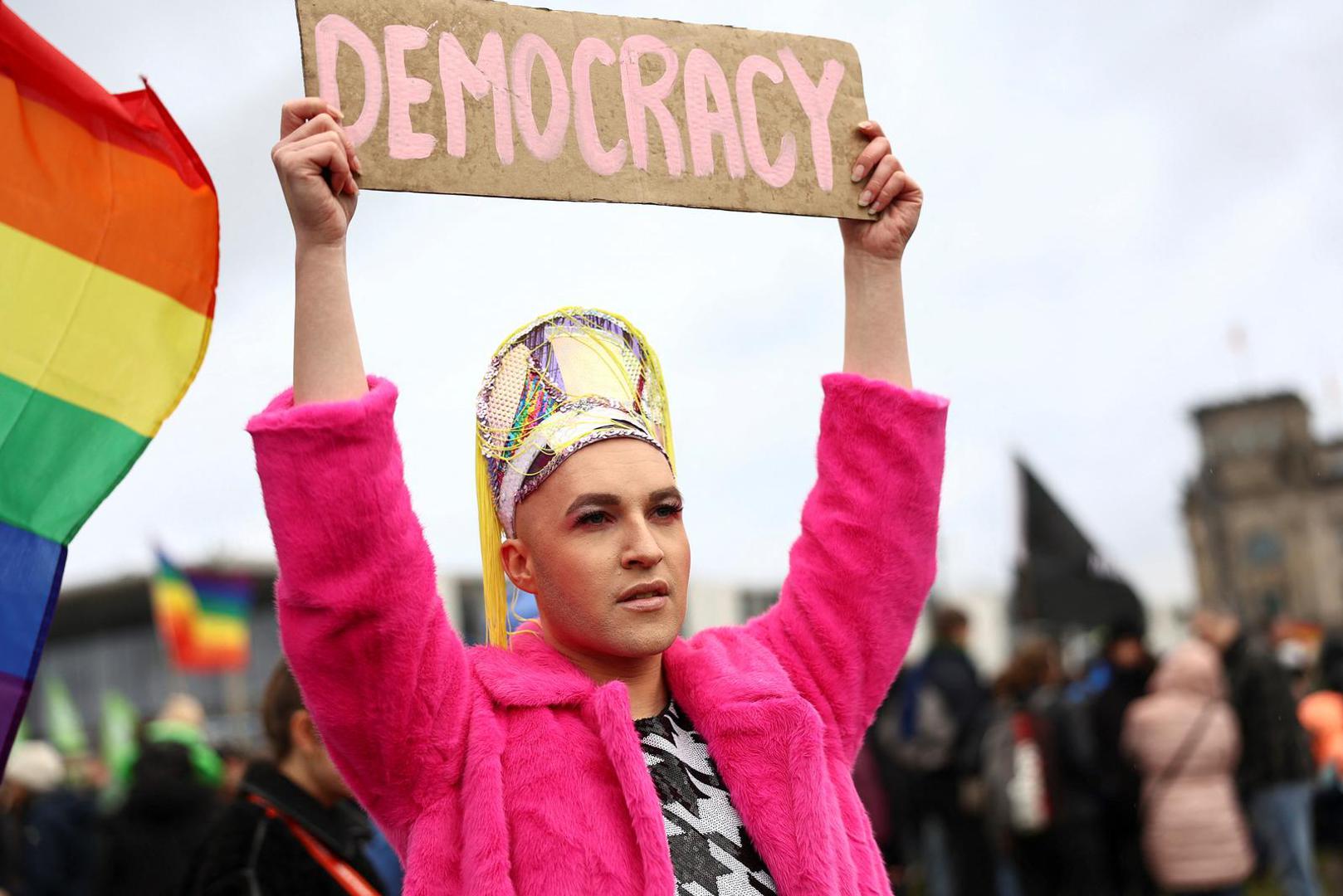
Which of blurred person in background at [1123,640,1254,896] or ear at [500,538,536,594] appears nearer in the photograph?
ear at [500,538,536,594]

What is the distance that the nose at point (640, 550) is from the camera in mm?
2012

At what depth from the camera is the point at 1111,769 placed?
734 cm

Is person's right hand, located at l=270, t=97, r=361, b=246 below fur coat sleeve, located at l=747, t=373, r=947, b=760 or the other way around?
the other way around

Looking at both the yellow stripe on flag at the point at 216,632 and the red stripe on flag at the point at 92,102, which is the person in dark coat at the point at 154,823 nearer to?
the red stripe on flag at the point at 92,102

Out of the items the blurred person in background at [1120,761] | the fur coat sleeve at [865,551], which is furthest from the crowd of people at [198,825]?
the blurred person in background at [1120,761]

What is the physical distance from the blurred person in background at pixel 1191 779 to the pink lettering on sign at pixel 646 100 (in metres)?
5.48

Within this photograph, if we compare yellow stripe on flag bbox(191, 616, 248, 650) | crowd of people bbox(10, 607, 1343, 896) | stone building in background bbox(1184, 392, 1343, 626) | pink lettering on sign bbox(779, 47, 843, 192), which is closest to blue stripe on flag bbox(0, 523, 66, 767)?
pink lettering on sign bbox(779, 47, 843, 192)

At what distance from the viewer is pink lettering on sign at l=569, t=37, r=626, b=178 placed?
218 centimetres

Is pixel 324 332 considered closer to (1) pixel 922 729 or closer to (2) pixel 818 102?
(2) pixel 818 102

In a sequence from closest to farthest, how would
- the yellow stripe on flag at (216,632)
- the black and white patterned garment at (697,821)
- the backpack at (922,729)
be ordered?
the black and white patterned garment at (697,821) < the backpack at (922,729) < the yellow stripe on flag at (216,632)

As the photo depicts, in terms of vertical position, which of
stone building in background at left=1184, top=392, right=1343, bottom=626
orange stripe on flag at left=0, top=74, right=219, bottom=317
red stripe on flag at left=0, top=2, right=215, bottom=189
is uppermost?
red stripe on flag at left=0, top=2, right=215, bottom=189

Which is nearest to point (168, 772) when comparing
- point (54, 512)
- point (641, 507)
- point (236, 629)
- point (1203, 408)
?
point (54, 512)

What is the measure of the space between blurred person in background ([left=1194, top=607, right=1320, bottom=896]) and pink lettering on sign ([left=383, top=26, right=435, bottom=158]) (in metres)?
6.23

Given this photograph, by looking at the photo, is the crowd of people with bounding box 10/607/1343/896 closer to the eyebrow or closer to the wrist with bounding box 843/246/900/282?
the eyebrow
